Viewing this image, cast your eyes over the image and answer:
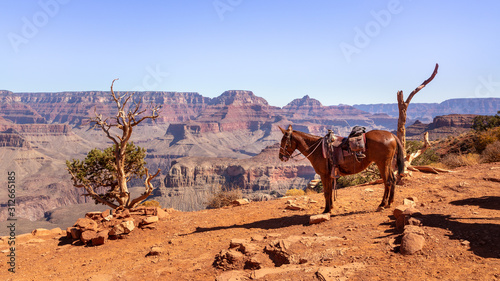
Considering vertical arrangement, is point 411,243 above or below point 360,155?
below

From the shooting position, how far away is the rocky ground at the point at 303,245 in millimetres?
6012

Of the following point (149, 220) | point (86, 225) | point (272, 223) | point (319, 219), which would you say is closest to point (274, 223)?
point (272, 223)

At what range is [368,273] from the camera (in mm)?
5840

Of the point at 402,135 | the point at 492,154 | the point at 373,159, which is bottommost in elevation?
the point at 492,154

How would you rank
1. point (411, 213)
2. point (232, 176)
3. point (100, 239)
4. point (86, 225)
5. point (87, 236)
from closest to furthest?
point (411, 213) → point (100, 239) → point (87, 236) → point (86, 225) → point (232, 176)

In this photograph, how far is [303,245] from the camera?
7.42 metres

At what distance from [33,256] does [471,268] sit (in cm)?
1300

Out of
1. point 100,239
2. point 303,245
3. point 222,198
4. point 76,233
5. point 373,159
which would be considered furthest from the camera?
point 222,198

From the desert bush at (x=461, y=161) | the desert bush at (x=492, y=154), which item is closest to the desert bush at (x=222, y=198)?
the desert bush at (x=461, y=161)

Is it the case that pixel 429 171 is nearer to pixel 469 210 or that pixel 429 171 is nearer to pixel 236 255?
pixel 469 210

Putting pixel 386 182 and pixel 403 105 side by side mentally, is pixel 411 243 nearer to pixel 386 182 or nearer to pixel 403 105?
pixel 386 182

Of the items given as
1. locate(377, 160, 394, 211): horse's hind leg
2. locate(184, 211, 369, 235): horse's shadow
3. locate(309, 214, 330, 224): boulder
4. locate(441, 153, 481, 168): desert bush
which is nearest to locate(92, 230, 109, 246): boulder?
locate(184, 211, 369, 235): horse's shadow

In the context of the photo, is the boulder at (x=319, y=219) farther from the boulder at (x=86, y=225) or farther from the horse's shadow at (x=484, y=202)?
the boulder at (x=86, y=225)

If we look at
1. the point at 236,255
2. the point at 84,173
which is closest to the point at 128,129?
the point at 84,173
